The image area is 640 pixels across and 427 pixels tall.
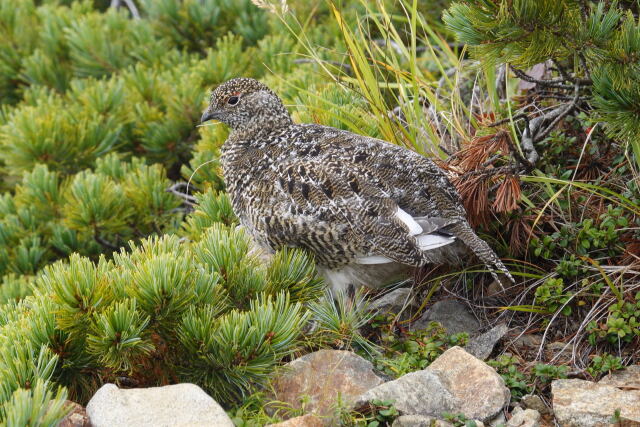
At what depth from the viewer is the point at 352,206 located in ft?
11.0

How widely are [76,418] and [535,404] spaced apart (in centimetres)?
149

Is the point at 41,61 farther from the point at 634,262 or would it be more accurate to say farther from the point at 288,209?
the point at 634,262

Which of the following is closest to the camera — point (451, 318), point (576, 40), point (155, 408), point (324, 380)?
point (155, 408)

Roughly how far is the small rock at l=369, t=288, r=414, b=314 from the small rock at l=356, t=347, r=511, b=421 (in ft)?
2.40

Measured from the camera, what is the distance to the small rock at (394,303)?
361cm

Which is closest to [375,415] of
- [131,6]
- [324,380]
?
[324,380]

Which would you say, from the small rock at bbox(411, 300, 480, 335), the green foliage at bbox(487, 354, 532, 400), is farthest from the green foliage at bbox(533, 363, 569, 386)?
the small rock at bbox(411, 300, 480, 335)

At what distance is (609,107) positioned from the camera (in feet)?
8.91

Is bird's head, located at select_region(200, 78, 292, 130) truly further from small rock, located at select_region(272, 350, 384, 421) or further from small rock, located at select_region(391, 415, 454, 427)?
small rock, located at select_region(391, 415, 454, 427)

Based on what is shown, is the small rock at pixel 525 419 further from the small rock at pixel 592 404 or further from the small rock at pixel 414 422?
the small rock at pixel 414 422

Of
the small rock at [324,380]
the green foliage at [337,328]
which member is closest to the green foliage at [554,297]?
the green foliage at [337,328]

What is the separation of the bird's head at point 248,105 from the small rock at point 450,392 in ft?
5.19

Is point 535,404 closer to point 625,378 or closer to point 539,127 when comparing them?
point 625,378

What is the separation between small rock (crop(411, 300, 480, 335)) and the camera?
346 centimetres
